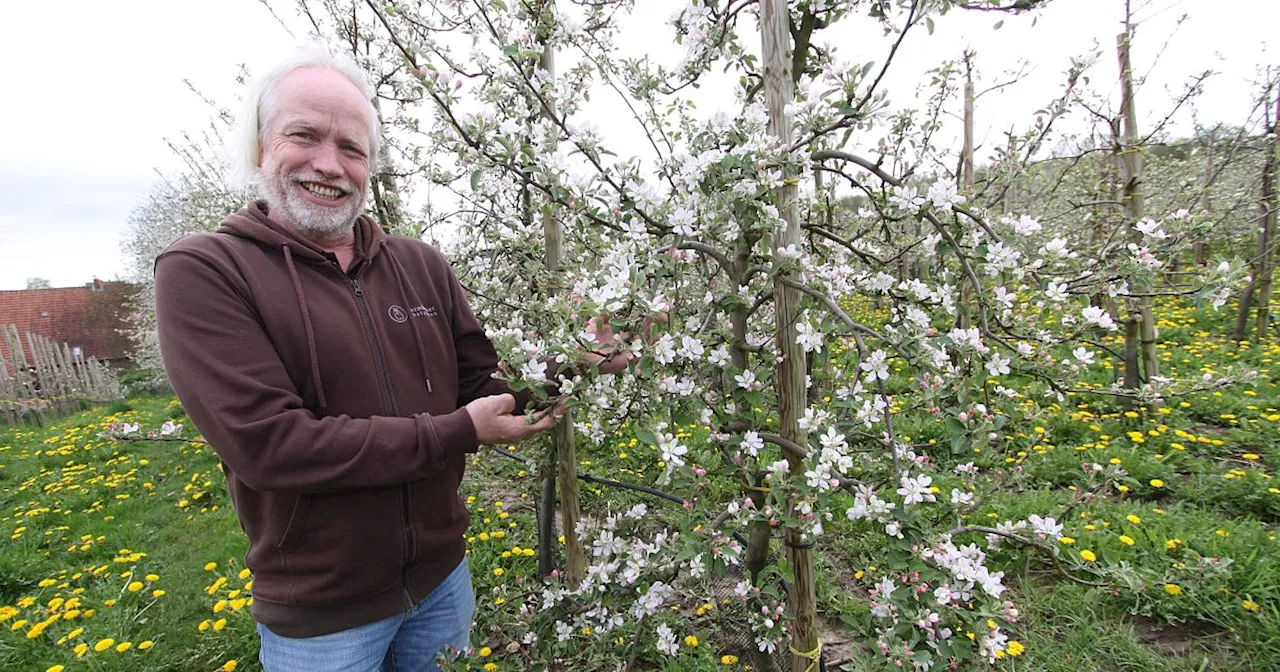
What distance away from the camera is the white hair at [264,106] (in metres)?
1.69

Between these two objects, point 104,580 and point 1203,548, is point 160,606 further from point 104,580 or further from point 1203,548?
point 1203,548

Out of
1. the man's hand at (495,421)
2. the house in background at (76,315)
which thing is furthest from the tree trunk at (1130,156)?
the house in background at (76,315)

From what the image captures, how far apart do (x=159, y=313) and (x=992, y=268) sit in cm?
196

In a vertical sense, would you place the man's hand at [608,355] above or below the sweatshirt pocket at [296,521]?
above

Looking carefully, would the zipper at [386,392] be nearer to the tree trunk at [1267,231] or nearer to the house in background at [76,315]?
the tree trunk at [1267,231]

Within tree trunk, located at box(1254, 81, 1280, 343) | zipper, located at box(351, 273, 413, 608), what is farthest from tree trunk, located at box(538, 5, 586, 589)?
tree trunk, located at box(1254, 81, 1280, 343)

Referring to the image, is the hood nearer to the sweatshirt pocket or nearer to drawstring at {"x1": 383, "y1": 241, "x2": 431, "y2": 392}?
drawstring at {"x1": 383, "y1": 241, "x2": 431, "y2": 392}

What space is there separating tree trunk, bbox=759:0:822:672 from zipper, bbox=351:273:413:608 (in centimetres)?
107

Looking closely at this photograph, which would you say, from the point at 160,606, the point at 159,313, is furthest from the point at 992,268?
the point at 160,606

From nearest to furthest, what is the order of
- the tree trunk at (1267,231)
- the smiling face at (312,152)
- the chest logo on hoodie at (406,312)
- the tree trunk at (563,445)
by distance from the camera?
the smiling face at (312,152) < the chest logo on hoodie at (406,312) < the tree trunk at (563,445) < the tree trunk at (1267,231)

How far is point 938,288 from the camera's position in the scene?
143 cm

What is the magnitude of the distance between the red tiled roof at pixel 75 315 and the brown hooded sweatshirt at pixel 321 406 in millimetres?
28248

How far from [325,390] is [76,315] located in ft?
107

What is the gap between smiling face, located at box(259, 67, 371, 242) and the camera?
164 centimetres
